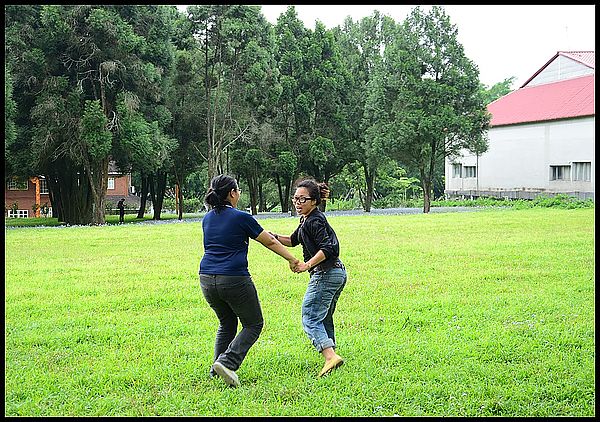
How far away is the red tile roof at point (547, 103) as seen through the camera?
140 ft

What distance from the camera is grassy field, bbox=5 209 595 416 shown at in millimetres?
5645

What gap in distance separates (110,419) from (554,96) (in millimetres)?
44194

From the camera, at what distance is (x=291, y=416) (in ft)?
17.4

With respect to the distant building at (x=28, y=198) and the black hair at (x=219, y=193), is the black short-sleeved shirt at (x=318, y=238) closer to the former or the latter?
the black hair at (x=219, y=193)

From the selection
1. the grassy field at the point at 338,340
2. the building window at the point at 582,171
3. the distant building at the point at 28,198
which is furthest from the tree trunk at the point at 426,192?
the grassy field at the point at 338,340

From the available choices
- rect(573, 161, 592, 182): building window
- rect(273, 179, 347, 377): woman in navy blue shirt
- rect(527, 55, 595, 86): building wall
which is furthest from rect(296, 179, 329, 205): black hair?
rect(527, 55, 595, 86): building wall

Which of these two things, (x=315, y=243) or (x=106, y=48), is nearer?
(x=315, y=243)

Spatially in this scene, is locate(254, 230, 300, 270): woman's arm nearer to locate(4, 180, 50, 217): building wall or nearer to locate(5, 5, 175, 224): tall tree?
locate(5, 5, 175, 224): tall tree

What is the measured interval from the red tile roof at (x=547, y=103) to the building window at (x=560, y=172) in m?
2.68

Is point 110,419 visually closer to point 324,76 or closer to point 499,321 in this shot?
point 499,321

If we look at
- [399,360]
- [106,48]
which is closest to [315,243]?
[399,360]

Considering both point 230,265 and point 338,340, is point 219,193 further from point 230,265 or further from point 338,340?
point 338,340

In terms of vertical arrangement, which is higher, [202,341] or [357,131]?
[357,131]

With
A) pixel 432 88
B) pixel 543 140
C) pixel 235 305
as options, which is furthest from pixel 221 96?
pixel 235 305
